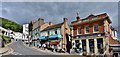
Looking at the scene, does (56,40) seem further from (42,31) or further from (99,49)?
(99,49)

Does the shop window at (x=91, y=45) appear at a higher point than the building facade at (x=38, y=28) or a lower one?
lower

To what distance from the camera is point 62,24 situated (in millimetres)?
38188

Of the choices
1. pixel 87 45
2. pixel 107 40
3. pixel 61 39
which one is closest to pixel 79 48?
pixel 87 45

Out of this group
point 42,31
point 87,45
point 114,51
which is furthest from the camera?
point 42,31

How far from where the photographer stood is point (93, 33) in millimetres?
26672

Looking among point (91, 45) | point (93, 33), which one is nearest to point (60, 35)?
point (91, 45)

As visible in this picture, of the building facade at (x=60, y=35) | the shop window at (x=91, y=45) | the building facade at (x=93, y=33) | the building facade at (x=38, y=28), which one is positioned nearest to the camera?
the building facade at (x=93, y=33)

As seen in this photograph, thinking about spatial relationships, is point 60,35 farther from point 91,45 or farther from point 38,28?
point 38,28

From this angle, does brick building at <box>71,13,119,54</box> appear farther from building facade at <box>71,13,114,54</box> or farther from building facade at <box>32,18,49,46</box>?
building facade at <box>32,18,49,46</box>

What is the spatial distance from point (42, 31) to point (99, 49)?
2277 centimetres

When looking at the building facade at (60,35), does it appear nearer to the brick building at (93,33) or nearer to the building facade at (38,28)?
the brick building at (93,33)

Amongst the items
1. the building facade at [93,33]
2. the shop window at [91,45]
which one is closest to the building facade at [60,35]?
the building facade at [93,33]

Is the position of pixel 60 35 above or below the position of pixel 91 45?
above

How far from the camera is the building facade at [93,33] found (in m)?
25.2
